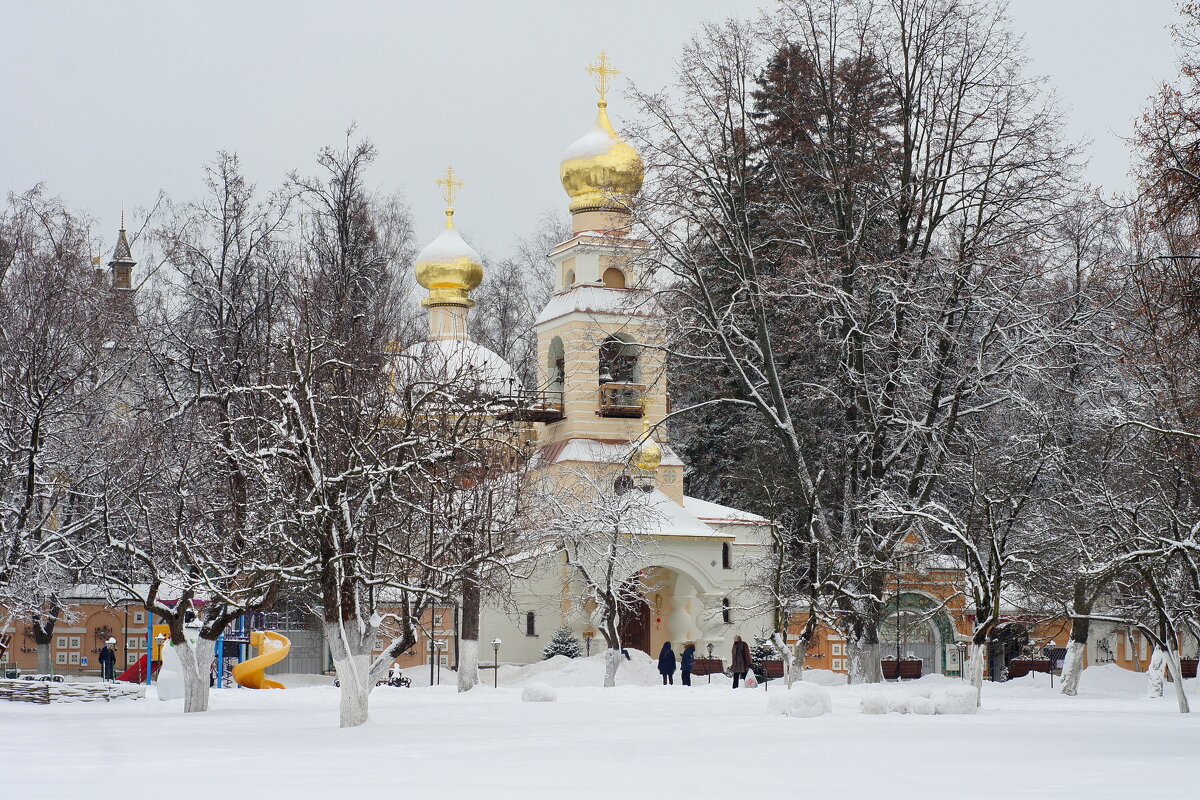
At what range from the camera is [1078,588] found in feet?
86.0

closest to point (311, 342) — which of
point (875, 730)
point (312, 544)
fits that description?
point (312, 544)

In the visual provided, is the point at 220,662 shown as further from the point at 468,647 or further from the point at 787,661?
the point at 787,661

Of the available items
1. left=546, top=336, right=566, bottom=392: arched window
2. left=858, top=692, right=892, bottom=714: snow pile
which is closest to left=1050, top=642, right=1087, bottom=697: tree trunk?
left=858, top=692, right=892, bottom=714: snow pile

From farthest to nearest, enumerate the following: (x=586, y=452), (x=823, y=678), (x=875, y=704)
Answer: (x=586, y=452)
(x=823, y=678)
(x=875, y=704)

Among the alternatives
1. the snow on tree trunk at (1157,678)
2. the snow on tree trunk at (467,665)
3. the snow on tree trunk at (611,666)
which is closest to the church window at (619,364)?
the snow on tree trunk at (611,666)

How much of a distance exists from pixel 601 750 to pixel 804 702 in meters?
5.09

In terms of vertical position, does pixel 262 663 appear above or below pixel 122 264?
below

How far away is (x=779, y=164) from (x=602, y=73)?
13165 millimetres

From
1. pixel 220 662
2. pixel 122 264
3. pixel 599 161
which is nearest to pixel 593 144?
pixel 599 161

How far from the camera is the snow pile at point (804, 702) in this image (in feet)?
64.7

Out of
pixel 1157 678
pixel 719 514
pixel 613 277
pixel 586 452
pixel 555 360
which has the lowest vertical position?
pixel 1157 678

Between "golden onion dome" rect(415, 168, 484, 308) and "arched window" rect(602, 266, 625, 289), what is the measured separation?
6.68 meters

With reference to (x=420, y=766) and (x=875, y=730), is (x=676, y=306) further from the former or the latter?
(x=420, y=766)

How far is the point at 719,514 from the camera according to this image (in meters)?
42.7
